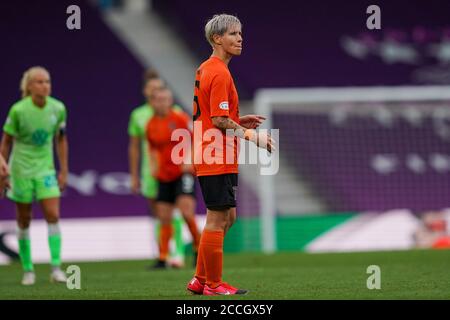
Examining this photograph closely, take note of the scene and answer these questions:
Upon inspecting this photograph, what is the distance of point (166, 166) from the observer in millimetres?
11875

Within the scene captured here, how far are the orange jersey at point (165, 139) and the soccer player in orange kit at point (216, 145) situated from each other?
A: 4457 millimetres

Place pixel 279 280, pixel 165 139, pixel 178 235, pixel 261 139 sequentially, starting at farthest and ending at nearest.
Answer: pixel 178 235, pixel 165 139, pixel 279 280, pixel 261 139

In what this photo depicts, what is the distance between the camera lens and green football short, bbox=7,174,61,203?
965cm

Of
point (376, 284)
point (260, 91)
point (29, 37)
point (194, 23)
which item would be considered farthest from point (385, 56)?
point (376, 284)

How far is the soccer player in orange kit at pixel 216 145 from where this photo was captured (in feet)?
23.6

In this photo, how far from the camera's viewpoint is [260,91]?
1622cm

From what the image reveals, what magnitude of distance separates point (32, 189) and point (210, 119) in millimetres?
2923

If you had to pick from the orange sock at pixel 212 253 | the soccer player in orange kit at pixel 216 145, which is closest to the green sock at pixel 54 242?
the soccer player in orange kit at pixel 216 145

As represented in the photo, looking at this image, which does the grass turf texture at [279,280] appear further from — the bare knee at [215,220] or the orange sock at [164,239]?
the bare knee at [215,220]

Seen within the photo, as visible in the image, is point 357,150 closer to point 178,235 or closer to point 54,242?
point 178,235

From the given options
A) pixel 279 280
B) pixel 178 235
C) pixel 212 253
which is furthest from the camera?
pixel 178 235

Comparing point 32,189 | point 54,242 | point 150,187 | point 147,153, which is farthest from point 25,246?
point 147,153
